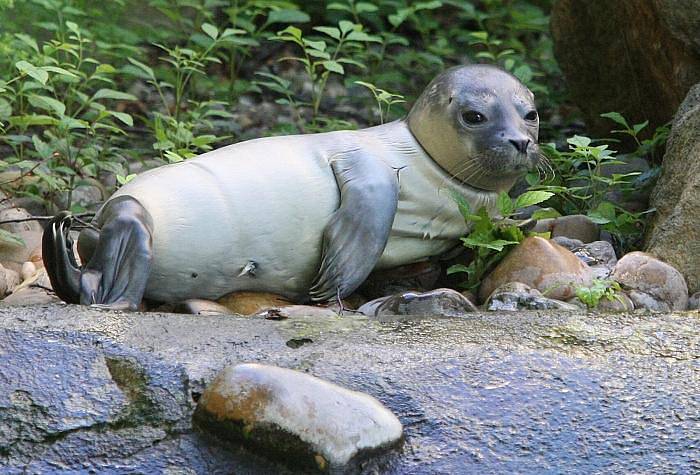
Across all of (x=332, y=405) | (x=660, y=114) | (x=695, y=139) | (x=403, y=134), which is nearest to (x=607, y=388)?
(x=332, y=405)

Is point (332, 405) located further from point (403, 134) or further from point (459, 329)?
point (403, 134)

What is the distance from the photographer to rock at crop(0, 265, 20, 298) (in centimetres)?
403

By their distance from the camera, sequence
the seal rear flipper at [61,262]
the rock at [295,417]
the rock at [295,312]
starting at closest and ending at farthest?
the rock at [295,417]
the rock at [295,312]
the seal rear flipper at [61,262]

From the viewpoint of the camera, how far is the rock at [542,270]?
12.6 feet

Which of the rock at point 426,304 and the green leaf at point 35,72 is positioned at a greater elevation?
the green leaf at point 35,72

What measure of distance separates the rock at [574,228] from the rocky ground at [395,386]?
4.31 feet

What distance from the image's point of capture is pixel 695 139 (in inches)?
177

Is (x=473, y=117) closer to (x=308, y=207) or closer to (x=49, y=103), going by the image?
(x=308, y=207)

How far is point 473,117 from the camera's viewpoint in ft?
13.2

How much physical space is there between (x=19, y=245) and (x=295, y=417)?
2.14 meters

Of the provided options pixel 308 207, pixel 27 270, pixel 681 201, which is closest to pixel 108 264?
pixel 308 207

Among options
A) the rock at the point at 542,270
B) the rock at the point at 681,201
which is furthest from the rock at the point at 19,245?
the rock at the point at 681,201

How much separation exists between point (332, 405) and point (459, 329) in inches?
26.1

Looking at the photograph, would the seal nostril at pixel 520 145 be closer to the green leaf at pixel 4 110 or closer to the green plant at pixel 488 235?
the green plant at pixel 488 235
